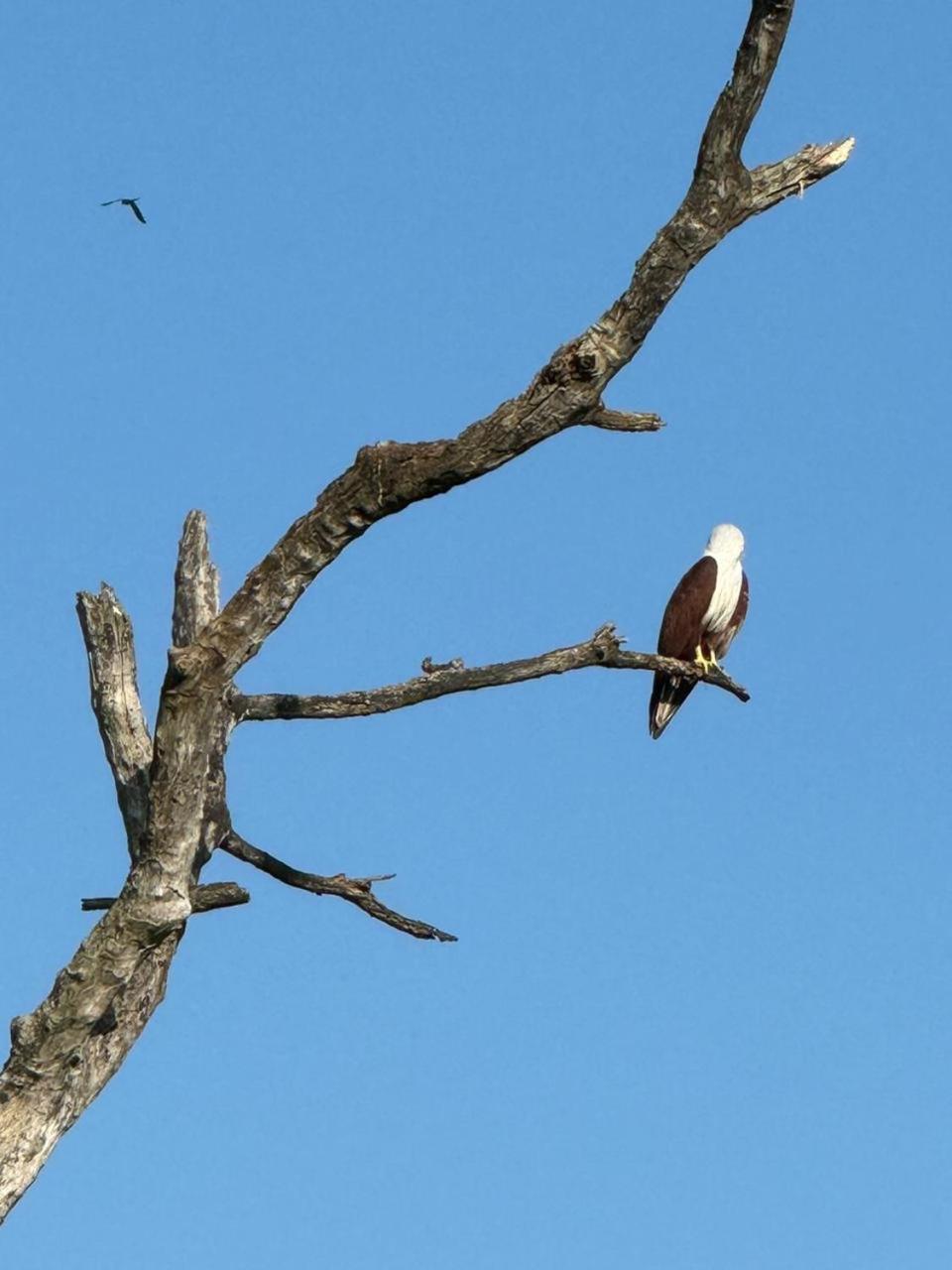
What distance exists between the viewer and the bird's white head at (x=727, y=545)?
1466 centimetres

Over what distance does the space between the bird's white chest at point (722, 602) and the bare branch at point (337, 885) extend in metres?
5.21

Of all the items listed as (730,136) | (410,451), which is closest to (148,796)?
(410,451)

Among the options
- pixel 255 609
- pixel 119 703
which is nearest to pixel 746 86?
pixel 255 609

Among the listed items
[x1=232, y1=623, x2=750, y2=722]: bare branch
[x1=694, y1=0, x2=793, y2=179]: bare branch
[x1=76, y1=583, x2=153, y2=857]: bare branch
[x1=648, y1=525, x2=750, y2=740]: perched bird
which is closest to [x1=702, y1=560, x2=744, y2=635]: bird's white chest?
[x1=648, y1=525, x2=750, y2=740]: perched bird

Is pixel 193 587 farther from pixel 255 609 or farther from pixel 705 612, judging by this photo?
pixel 705 612

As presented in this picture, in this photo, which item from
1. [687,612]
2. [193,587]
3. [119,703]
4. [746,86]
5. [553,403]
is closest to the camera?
[746,86]

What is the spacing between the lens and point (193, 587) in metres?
10.0

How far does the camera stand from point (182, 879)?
325 inches

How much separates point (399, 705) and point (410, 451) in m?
1.84

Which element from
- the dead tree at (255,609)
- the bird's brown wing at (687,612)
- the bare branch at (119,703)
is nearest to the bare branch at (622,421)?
the dead tree at (255,609)

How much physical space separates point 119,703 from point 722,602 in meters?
5.96

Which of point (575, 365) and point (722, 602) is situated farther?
point (722, 602)

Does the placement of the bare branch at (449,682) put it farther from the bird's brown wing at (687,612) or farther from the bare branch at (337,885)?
the bird's brown wing at (687,612)

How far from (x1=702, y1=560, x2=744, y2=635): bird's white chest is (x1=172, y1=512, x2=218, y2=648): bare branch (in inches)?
189
